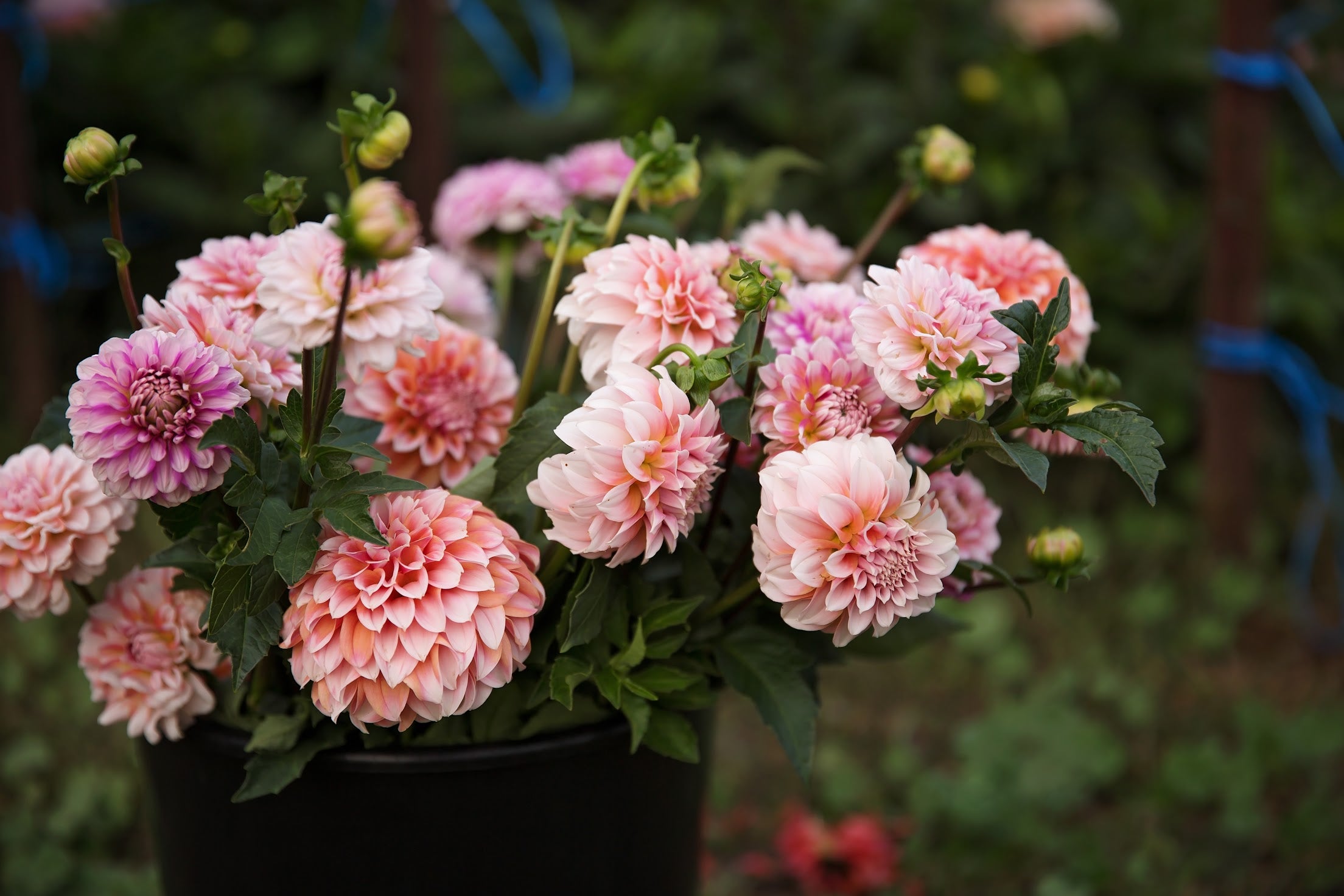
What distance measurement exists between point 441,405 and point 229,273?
0.45ft

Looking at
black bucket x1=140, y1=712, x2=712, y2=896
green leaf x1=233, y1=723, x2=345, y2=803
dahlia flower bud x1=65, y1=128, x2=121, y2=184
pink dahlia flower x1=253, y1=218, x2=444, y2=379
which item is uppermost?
dahlia flower bud x1=65, y1=128, x2=121, y2=184

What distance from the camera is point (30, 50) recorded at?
217cm

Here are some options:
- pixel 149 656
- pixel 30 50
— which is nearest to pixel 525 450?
pixel 149 656

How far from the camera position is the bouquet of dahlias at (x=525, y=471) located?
57 centimetres

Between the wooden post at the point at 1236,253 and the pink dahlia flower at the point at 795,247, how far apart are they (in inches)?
49.9

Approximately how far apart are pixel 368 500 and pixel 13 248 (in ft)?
5.52

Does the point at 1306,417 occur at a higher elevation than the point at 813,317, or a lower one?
lower

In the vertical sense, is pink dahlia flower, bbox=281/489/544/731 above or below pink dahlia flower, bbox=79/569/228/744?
above

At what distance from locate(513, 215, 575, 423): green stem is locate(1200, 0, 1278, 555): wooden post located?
57.8 inches

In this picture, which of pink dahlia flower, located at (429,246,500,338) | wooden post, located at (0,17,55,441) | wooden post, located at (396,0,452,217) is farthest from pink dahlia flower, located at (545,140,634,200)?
wooden post, located at (0,17,55,441)

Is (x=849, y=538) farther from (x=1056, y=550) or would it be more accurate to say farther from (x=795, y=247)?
(x=795, y=247)

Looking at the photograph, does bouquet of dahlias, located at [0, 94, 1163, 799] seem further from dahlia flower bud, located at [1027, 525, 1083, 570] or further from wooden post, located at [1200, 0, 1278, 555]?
wooden post, located at [1200, 0, 1278, 555]

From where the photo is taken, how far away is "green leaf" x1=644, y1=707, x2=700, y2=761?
674 millimetres

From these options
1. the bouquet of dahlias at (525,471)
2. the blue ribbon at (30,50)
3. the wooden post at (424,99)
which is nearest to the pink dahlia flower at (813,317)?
the bouquet of dahlias at (525,471)
